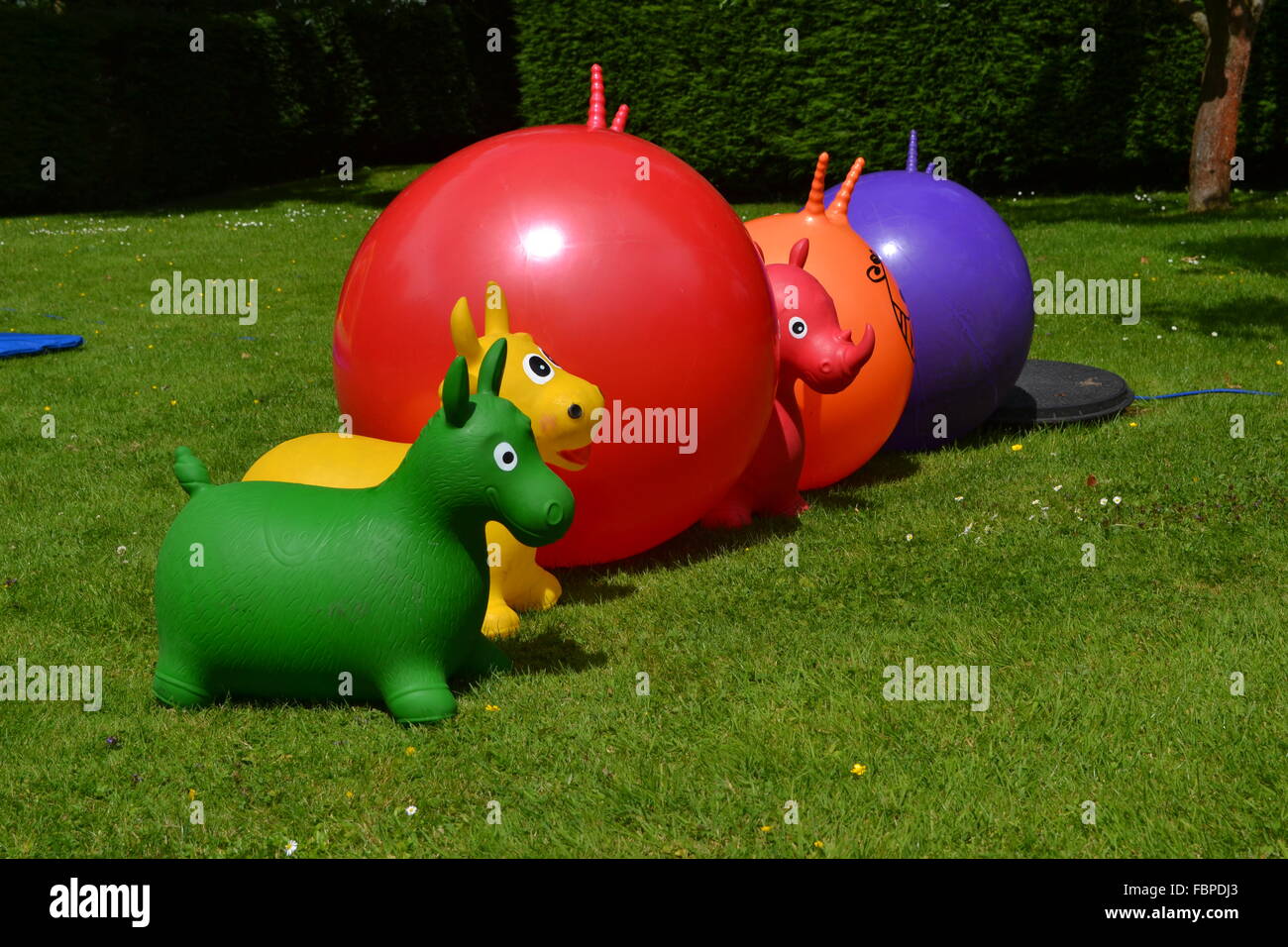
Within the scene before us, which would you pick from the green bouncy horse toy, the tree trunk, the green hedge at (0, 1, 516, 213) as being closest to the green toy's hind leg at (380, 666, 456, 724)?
the green bouncy horse toy

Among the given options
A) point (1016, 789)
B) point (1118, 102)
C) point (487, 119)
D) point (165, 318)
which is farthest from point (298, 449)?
point (487, 119)

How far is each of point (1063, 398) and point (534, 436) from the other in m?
4.95

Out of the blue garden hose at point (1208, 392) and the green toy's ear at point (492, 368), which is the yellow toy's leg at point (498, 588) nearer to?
the green toy's ear at point (492, 368)

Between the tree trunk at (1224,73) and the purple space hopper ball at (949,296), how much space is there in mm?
9486

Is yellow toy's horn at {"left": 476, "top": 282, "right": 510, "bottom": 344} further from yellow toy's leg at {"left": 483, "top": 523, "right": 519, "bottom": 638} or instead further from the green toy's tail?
the green toy's tail

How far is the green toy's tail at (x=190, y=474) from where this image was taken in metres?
4.71

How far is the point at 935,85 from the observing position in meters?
18.6

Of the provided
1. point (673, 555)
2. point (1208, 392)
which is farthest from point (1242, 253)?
point (673, 555)

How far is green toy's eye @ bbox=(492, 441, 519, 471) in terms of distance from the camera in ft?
14.1

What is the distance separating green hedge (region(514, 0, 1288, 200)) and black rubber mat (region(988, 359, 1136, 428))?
10388 millimetres

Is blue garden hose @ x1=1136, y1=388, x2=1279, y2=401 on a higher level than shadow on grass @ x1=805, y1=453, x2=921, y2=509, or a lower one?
higher

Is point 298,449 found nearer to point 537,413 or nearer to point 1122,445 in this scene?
point 537,413

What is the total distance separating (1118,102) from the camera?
61.5ft

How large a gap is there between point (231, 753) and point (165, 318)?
9132 mm
